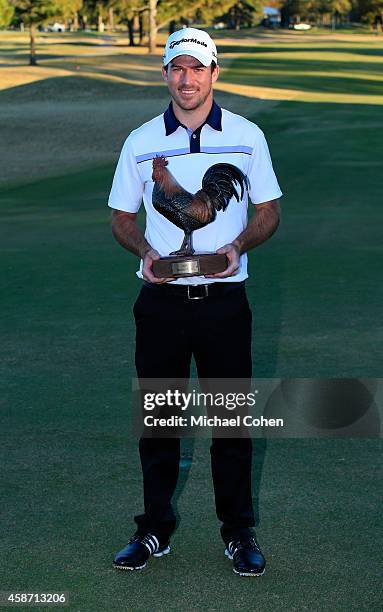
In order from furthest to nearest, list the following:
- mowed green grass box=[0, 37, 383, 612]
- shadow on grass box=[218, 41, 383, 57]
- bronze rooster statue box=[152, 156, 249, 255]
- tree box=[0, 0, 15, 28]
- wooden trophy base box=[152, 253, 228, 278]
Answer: shadow on grass box=[218, 41, 383, 57]
tree box=[0, 0, 15, 28]
mowed green grass box=[0, 37, 383, 612]
bronze rooster statue box=[152, 156, 249, 255]
wooden trophy base box=[152, 253, 228, 278]

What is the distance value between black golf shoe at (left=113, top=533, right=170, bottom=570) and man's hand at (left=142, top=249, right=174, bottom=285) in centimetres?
112

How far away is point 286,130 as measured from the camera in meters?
33.0

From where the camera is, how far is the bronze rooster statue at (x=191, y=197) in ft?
15.4

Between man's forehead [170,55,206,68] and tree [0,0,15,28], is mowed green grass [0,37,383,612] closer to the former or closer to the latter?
man's forehead [170,55,206,68]

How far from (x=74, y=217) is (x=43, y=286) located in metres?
5.62

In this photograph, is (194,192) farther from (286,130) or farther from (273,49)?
(273,49)

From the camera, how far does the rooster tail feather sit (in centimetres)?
469

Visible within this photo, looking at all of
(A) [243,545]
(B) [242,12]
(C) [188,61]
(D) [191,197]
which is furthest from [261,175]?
(B) [242,12]

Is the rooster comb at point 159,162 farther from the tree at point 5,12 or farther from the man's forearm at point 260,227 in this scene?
the tree at point 5,12

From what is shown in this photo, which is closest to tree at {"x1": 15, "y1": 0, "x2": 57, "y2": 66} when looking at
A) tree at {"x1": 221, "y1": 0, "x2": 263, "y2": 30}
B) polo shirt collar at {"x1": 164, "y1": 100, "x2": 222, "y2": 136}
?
polo shirt collar at {"x1": 164, "y1": 100, "x2": 222, "y2": 136}

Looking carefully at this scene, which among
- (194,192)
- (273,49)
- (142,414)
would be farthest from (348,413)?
(273,49)

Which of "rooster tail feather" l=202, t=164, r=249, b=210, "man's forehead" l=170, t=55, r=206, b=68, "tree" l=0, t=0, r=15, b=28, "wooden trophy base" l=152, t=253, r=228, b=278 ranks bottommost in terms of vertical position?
"wooden trophy base" l=152, t=253, r=228, b=278

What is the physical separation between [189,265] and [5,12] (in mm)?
84785

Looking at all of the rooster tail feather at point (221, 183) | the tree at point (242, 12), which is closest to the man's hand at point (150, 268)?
the rooster tail feather at point (221, 183)
